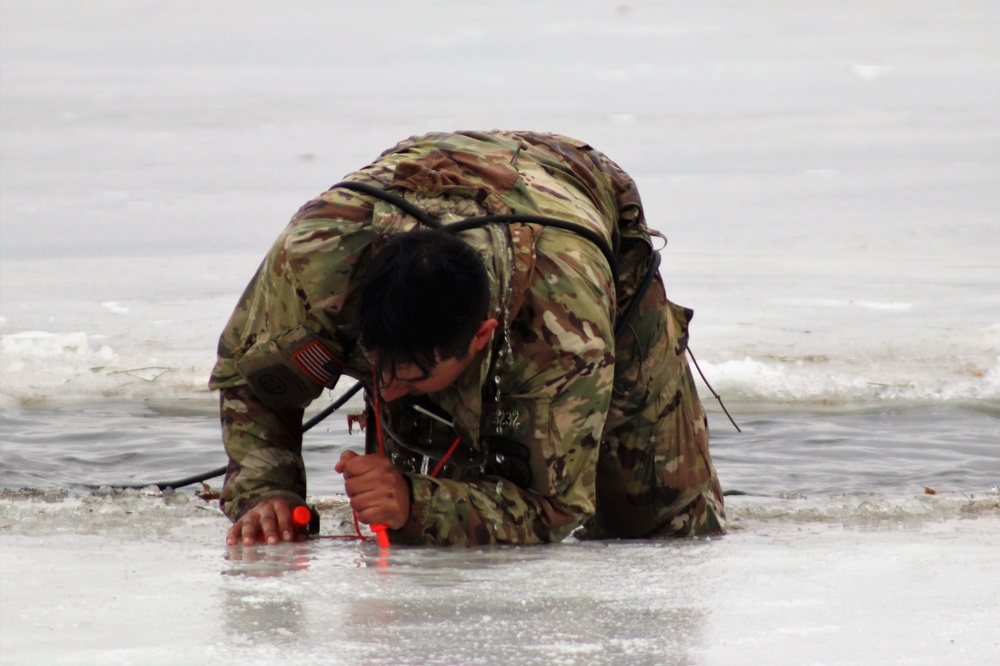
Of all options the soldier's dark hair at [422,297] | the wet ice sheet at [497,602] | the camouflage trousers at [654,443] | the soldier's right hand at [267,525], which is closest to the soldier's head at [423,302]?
the soldier's dark hair at [422,297]

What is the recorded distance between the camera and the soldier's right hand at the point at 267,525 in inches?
125

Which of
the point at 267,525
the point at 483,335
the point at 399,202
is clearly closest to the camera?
the point at 483,335

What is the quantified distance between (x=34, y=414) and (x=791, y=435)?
117 inches

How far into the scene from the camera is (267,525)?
3203mm

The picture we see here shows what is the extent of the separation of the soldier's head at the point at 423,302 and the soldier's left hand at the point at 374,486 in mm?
266

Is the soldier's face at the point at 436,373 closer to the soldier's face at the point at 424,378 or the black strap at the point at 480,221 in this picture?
the soldier's face at the point at 424,378

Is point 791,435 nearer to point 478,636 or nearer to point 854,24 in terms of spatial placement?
point 478,636

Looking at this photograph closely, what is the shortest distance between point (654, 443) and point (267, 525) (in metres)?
1.00

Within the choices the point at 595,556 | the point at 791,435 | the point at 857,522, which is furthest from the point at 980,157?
the point at 595,556

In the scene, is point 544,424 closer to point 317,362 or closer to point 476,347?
point 476,347

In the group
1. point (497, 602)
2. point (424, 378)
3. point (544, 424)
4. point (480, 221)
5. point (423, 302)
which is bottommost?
point (497, 602)

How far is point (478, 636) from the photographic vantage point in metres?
2.29

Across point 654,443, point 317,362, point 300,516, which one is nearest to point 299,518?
point 300,516

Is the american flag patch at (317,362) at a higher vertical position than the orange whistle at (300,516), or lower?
higher
